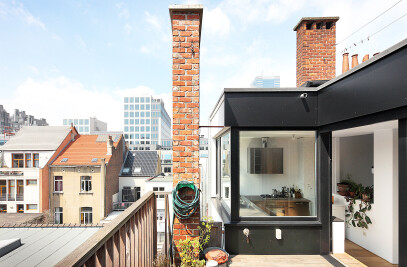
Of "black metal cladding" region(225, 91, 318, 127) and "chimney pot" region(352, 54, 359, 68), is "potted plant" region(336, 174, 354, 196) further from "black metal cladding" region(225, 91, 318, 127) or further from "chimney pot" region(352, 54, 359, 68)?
"chimney pot" region(352, 54, 359, 68)

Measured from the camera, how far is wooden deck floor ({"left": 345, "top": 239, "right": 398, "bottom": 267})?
307 centimetres

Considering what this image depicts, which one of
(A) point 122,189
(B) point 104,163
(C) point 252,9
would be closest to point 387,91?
(C) point 252,9

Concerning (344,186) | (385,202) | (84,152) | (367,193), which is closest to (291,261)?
(385,202)

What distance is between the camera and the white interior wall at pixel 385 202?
3.09 metres

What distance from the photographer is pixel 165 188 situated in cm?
1589

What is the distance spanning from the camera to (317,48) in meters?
4.51

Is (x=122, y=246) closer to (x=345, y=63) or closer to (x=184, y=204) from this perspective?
(x=184, y=204)

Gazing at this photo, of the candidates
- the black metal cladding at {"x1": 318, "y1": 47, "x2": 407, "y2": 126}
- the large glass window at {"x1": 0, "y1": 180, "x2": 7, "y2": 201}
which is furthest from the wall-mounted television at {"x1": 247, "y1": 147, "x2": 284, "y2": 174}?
the large glass window at {"x1": 0, "y1": 180, "x2": 7, "y2": 201}

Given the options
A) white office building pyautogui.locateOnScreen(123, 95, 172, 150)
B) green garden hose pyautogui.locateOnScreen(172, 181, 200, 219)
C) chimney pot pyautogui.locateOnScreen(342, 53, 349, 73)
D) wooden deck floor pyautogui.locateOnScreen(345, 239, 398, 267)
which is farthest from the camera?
white office building pyautogui.locateOnScreen(123, 95, 172, 150)

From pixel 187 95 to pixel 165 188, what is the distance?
14.4 meters

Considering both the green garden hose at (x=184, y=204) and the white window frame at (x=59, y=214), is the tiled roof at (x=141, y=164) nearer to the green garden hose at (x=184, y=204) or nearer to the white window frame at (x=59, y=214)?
the white window frame at (x=59, y=214)

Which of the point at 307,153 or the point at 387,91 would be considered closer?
the point at 387,91

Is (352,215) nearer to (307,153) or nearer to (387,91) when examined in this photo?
(307,153)

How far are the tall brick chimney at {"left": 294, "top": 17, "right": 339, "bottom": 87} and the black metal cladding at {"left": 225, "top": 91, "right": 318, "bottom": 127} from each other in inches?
73.4
